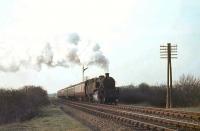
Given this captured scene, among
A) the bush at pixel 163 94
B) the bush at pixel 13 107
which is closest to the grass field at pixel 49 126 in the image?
the bush at pixel 13 107

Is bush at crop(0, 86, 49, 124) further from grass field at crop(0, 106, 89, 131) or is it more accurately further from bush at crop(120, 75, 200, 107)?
bush at crop(120, 75, 200, 107)

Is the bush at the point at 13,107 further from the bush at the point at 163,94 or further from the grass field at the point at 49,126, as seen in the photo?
the bush at the point at 163,94

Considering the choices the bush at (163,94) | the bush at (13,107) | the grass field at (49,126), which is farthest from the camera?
the bush at (163,94)

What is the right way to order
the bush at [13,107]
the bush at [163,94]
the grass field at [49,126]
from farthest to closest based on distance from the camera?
the bush at [163,94] → the bush at [13,107] → the grass field at [49,126]

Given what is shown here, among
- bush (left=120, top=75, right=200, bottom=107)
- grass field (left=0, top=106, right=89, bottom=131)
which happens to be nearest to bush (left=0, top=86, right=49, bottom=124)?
grass field (left=0, top=106, right=89, bottom=131)

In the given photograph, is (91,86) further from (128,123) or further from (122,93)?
(128,123)

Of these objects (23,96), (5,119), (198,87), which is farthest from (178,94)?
(5,119)

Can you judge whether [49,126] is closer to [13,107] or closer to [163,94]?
[13,107]

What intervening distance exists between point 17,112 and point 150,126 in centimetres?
2179

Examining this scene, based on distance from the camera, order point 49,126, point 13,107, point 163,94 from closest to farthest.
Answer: point 49,126 < point 13,107 < point 163,94

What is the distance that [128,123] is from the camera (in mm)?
20953

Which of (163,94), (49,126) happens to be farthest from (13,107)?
(163,94)

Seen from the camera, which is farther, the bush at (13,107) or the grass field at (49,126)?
the bush at (13,107)

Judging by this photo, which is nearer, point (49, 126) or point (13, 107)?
point (49, 126)
